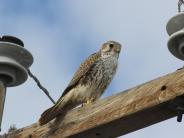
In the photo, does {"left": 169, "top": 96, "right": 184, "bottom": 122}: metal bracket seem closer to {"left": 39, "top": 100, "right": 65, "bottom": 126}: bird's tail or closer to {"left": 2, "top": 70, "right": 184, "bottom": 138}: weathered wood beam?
{"left": 2, "top": 70, "right": 184, "bottom": 138}: weathered wood beam

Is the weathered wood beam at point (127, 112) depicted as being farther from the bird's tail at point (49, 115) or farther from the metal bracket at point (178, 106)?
the bird's tail at point (49, 115)

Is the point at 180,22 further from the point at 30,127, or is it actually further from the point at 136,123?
the point at 30,127

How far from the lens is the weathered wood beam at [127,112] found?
4.61 metres

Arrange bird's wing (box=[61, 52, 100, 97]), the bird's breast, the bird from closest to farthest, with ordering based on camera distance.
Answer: the bird → bird's wing (box=[61, 52, 100, 97]) → the bird's breast

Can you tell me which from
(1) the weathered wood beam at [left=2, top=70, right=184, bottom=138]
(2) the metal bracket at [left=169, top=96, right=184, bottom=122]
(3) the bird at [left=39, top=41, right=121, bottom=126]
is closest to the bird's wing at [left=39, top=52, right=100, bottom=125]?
(3) the bird at [left=39, top=41, right=121, bottom=126]

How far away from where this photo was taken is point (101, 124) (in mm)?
4848

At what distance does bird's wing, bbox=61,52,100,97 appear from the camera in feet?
20.8

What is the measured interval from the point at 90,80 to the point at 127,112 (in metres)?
2.11

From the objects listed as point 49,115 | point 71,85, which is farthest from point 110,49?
point 49,115

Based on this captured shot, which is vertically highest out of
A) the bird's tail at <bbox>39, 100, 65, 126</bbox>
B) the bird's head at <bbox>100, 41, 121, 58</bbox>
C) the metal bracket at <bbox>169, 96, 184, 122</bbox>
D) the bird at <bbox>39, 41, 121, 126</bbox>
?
the bird's head at <bbox>100, 41, 121, 58</bbox>

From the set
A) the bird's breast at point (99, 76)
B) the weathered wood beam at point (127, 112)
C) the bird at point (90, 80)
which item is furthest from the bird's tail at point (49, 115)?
the bird's breast at point (99, 76)

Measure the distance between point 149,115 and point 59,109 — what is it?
A: 3.37 ft

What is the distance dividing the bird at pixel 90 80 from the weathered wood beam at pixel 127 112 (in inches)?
14.4

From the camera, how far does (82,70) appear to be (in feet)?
22.2
